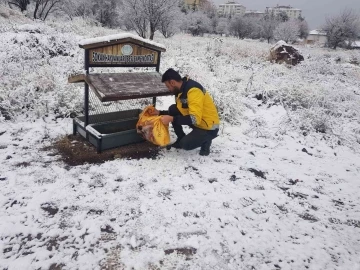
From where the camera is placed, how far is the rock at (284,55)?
1253 cm

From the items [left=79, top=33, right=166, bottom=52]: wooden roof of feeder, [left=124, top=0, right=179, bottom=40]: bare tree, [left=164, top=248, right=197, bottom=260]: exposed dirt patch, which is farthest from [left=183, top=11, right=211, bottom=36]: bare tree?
[left=164, top=248, right=197, bottom=260]: exposed dirt patch

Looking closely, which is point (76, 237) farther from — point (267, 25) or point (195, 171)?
point (267, 25)

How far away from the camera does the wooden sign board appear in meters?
4.07

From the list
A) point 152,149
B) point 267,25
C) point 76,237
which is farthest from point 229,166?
point 267,25

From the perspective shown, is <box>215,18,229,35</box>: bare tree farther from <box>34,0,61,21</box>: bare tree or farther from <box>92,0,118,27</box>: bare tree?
<box>34,0,61,21</box>: bare tree

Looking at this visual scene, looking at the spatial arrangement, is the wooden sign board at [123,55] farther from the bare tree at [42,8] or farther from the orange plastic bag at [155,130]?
the bare tree at [42,8]

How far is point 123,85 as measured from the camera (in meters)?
4.20

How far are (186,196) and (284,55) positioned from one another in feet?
36.6

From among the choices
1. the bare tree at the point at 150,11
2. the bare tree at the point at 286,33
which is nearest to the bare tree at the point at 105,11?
the bare tree at the point at 150,11

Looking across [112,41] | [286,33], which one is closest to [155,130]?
[112,41]

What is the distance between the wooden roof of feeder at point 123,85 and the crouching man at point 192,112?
35 centimetres

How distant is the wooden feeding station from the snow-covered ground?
0.52 metres

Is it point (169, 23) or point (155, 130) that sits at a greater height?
point (169, 23)

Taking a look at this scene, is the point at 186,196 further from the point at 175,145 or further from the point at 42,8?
the point at 42,8
